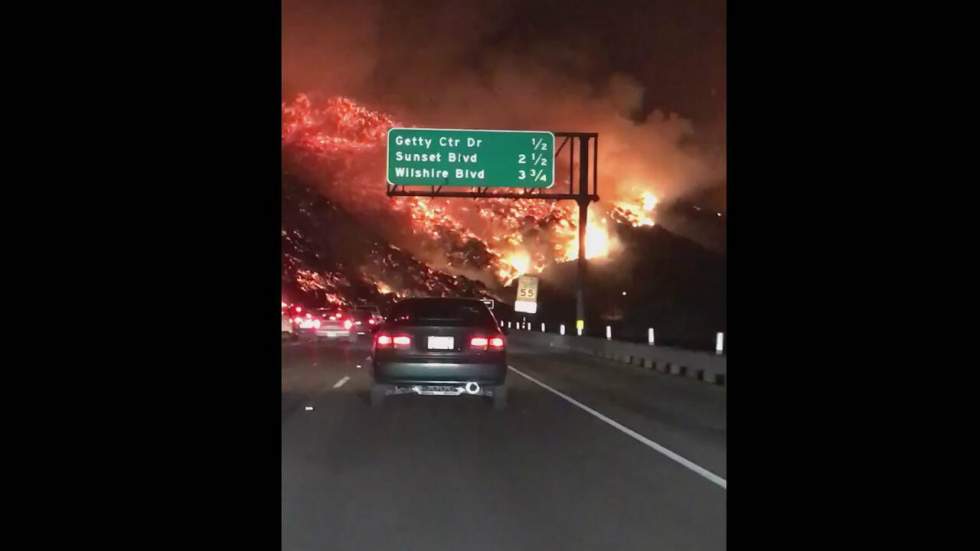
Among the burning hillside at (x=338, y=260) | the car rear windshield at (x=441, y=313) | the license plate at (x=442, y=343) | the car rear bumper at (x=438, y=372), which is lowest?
the car rear bumper at (x=438, y=372)

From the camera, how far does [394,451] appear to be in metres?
11.3

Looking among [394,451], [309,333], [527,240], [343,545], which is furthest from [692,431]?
[527,240]

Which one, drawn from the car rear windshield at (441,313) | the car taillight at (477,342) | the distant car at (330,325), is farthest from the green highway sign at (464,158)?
the car taillight at (477,342)

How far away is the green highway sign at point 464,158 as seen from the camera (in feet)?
112

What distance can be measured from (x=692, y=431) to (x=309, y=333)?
99.6 feet

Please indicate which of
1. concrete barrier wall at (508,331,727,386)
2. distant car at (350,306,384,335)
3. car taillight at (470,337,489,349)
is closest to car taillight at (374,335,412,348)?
car taillight at (470,337,489,349)

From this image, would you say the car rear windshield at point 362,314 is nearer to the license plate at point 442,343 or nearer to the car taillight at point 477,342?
the license plate at point 442,343

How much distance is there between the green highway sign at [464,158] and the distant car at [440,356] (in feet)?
64.6

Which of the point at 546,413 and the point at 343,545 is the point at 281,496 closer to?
the point at 343,545

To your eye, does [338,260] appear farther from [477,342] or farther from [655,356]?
[477,342]

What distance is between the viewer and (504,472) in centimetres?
996

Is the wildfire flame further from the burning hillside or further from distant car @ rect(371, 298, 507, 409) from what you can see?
distant car @ rect(371, 298, 507, 409)

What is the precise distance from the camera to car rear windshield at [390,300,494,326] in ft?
48.8
